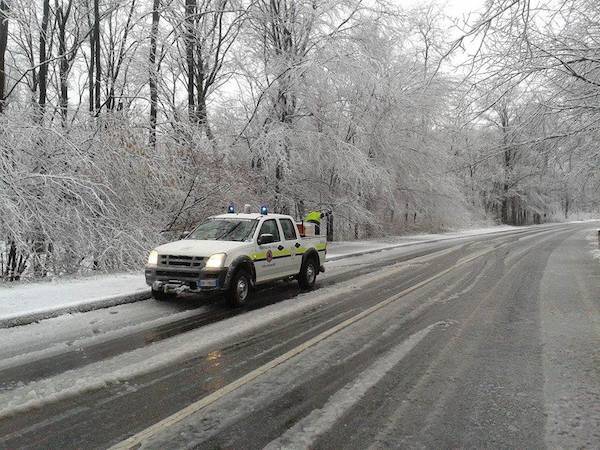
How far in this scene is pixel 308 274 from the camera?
11375 mm

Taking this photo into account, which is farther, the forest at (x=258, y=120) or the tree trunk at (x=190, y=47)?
the tree trunk at (x=190, y=47)

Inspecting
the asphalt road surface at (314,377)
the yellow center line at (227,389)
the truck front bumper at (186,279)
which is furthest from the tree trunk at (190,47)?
the yellow center line at (227,389)

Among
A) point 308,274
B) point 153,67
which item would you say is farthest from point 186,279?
point 153,67

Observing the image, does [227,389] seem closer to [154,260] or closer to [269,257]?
[154,260]

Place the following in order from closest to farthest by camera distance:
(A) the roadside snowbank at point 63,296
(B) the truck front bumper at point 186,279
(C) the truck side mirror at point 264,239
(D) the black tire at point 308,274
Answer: (A) the roadside snowbank at point 63,296 → (B) the truck front bumper at point 186,279 → (C) the truck side mirror at point 264,239 → (D) the black tire at point 308,274

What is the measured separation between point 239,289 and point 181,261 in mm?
1192

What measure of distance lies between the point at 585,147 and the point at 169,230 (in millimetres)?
13434

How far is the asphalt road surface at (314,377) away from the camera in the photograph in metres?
3.78

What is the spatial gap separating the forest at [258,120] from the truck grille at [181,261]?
11.0ft

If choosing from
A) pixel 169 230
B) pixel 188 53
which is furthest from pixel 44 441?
pixel 188 53

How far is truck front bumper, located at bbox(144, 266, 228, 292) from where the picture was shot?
842 cm

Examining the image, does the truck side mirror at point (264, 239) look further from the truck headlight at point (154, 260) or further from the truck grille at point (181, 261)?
the truck headlight at point (154, 260)

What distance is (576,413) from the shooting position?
4203mm

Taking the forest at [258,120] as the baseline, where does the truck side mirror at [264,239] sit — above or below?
below
